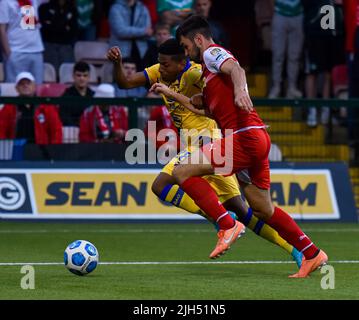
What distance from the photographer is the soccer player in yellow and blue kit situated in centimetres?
1185

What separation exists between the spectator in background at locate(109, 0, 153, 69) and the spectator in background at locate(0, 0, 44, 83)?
1.30 metres

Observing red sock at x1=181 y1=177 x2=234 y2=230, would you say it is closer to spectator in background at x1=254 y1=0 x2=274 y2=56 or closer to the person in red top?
the person in red top

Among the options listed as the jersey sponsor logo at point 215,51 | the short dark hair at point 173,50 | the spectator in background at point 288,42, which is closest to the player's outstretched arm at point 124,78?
the short dark hair at point 173,50

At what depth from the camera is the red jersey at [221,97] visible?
10.7 metres

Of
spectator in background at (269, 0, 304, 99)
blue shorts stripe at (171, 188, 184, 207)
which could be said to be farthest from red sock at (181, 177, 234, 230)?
spectator in background at (269, 0, 304, 99)

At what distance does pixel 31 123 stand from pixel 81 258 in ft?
22.5

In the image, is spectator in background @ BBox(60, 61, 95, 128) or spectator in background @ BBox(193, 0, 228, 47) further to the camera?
spectator in background @ BBox(193, 0, 228, 47)

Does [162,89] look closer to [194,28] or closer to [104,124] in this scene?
[194,28]

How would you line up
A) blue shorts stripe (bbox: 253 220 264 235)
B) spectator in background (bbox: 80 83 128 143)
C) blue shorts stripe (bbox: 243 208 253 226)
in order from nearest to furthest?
blue shorts stripe (bbox: 253 220 264 235) < blue shorts stripe (bbox: 243 208 253 226) < spectator in background (bbox: 80 83 128 143)

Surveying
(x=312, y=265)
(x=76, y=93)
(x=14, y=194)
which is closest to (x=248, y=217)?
(x=312, y=265)

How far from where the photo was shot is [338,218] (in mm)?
17578

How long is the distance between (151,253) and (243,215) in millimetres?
1728
